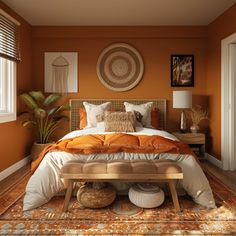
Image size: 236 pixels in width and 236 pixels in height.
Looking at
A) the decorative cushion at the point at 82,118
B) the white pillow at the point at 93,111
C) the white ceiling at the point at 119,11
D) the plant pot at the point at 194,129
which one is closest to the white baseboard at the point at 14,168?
A: the decorative cushion at the point at 82,118

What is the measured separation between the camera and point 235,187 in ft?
11.2

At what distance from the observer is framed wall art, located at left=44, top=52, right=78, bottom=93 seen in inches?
204

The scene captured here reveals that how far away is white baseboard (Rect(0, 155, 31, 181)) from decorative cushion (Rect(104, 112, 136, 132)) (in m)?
1.63

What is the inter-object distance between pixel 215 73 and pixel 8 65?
11.7 feet

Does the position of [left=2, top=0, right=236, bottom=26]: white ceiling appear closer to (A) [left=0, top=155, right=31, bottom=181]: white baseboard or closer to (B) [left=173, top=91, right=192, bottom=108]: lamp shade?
(B) [left=173, top=91, right=192, bottom=108]: lamp shade

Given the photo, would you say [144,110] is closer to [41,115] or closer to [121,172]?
[41,115]

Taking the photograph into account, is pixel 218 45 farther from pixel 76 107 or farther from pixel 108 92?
pixel 76 107

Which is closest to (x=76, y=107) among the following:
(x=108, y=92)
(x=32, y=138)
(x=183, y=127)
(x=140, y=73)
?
(x=108, y=92)

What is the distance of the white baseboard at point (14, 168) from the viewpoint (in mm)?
3855

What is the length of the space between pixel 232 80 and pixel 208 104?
98 cm

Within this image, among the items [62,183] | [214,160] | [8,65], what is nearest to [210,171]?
[214,160]

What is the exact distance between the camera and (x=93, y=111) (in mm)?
4637

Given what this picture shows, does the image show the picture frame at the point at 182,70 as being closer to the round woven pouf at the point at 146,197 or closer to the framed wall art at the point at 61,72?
the framed wall art at the point at 61,72

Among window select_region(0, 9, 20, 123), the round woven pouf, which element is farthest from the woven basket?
window select_region(0, 9, 20, 123)
